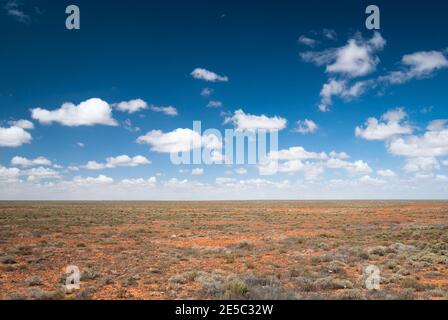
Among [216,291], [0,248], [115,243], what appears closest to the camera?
[216,291]

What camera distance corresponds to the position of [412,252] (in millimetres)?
19969

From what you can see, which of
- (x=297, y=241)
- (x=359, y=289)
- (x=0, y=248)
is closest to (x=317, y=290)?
(x=359, y=289)

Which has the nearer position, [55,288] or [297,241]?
[55,288]

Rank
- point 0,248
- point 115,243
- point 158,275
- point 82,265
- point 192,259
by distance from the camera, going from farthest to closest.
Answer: point 115,243
point 0,248
point 192,259
point 82,265
point 158,275

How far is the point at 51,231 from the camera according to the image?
106ft

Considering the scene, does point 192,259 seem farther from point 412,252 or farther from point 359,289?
point 412,252

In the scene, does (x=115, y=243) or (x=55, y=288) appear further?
(x=115, y=243)
